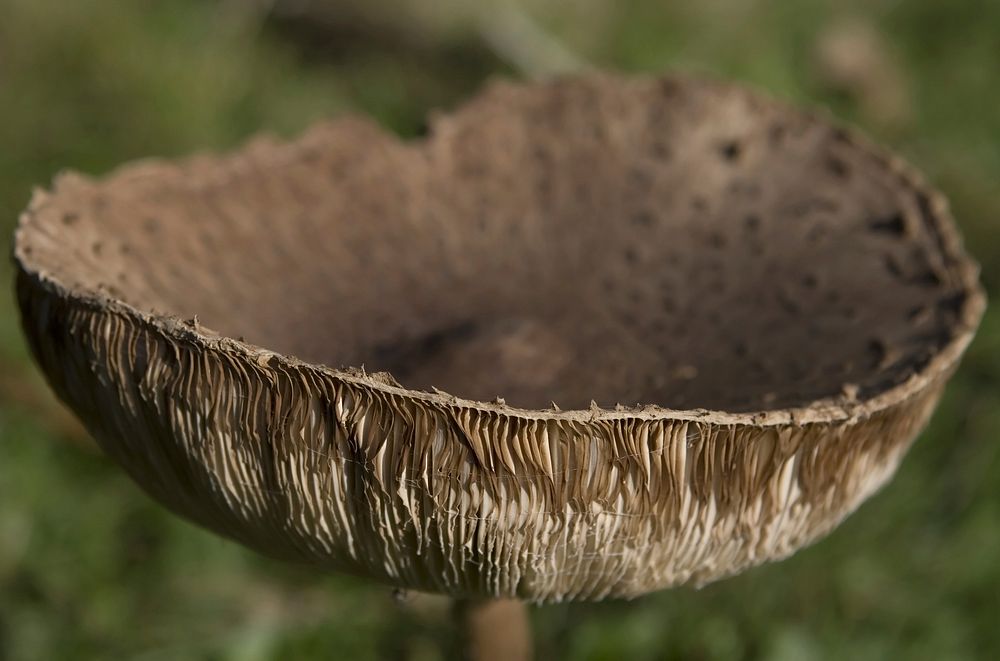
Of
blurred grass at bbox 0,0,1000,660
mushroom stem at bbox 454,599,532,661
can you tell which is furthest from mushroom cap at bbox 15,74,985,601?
blurred grass at bbox 0,0,1000,660

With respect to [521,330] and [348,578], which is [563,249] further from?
[348,578]

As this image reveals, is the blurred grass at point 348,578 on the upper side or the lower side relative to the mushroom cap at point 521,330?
lower

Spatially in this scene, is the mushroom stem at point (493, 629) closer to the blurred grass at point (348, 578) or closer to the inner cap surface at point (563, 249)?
the blurred grass at point (348, 578)

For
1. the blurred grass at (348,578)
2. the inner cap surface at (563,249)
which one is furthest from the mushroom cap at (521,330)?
the blurred grass at (348,578)

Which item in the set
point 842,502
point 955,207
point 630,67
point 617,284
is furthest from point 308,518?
point 630,67

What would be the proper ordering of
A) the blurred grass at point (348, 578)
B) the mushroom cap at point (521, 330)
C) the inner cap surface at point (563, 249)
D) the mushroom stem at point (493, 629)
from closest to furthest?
the mushroom cap at point (521, 330)
the inner cap surface at point (563, 249)
the mushroom stem at point (493, 629)
the blurred grass at point (348, 578)

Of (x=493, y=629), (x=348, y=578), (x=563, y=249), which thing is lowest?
(x=348, y=578)

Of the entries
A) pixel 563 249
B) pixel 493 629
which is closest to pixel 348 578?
pixel 493 629

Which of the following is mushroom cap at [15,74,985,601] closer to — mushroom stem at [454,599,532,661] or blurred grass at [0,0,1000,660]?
mushroom stem at [454,599,532,661]
